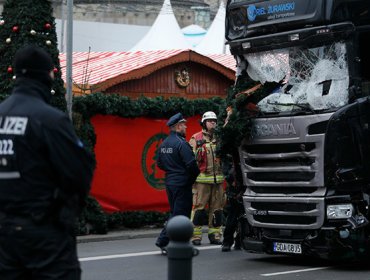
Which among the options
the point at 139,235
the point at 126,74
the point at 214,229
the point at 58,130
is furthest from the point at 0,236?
the point at 126,74

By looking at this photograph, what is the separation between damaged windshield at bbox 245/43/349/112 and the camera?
11648 millimetres

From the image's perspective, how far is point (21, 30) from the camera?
15234 mm

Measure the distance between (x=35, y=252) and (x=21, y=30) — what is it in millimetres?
10100

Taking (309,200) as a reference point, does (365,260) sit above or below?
below

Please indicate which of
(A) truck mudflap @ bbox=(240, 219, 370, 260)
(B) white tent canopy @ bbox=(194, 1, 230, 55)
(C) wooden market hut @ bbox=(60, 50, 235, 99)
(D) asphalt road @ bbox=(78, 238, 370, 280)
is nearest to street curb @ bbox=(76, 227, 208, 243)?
(D) asphalt road @ bbox=(78, 238, 370, 280)

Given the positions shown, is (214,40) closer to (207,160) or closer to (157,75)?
(157,75)

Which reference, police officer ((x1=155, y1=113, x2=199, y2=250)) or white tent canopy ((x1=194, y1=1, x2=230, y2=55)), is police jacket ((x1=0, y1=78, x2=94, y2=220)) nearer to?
police officer ((x1=155, y1=113, x2=199, y2=250))

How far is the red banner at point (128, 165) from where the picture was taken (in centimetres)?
1753

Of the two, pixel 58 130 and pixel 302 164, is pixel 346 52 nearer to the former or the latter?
pixel 302 164

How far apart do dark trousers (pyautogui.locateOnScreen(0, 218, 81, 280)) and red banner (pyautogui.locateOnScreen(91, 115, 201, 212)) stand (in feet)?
38.4

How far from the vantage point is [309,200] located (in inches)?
464

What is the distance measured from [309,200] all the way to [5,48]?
602 centimetres

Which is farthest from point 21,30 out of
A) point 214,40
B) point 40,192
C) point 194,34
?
point 194,34

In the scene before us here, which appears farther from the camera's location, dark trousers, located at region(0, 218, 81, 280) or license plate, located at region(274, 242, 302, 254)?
license plate, located at region(274, 242, 302, 254)
